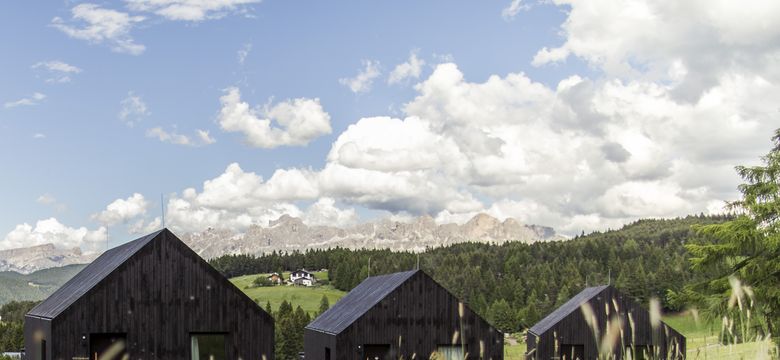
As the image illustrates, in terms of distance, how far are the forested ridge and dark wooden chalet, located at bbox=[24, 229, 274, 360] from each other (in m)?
84.4

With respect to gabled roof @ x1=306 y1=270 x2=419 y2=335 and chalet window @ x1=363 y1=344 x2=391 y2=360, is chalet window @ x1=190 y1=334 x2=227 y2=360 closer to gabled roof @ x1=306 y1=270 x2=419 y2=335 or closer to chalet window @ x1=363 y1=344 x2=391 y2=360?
gabled roof @ x1=306 y1=270 x2=419 y2=335

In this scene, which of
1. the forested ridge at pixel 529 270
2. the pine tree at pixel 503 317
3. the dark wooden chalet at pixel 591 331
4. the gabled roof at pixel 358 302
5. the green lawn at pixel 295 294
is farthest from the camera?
the green lawn at pixel 295 294

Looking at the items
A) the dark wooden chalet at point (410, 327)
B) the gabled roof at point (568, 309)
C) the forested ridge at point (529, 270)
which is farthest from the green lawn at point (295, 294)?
the dark wooden chalet at point (410, 327)

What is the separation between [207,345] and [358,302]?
34.7ft

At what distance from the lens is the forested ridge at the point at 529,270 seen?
12469 centimetres

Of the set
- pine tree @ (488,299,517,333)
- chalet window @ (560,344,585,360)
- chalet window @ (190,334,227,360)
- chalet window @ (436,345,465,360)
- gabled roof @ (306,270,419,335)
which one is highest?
gabled roof @ (306,270,419,335)

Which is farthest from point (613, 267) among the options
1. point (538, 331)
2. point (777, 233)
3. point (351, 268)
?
point (777, 233)

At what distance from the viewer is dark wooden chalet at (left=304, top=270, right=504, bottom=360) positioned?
34062 mm

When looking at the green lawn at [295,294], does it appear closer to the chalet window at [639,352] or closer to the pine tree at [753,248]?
the chalet window at [639,352]

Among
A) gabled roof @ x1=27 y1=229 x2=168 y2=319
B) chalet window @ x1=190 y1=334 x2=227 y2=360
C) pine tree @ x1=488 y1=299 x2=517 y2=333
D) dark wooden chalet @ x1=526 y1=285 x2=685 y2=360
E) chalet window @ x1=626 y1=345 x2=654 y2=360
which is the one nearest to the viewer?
chalet window @ x1=626 y1=345 x2=654 y2=360

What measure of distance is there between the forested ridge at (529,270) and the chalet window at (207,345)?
278 feet

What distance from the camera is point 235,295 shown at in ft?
95.4

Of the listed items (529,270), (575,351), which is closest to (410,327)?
(575,351)

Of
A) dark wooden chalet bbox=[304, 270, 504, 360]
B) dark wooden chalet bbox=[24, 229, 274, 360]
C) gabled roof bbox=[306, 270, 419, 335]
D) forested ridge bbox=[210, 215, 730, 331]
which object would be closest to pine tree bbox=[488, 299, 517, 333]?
forested ridge bbox=[210, 215, 730, 331]
